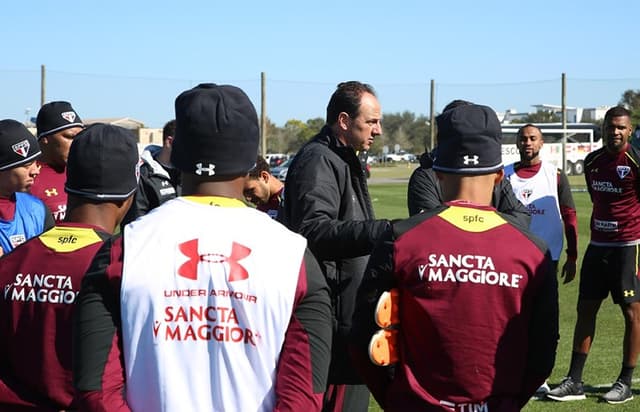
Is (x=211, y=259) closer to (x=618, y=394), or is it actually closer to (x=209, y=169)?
(x=209, y=169)

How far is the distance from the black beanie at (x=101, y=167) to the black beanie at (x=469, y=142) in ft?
3.76

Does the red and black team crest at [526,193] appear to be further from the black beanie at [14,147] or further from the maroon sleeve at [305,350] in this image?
the maroon sleeve at [305,350]

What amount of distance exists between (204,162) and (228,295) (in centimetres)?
38

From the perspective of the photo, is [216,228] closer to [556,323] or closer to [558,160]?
[556,323]

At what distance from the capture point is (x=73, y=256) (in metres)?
3.14

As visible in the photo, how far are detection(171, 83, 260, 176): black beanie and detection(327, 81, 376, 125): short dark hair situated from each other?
8.28 ft

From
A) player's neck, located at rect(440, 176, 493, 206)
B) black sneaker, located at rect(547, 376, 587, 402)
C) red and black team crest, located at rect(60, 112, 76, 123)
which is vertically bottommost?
black sneaker, located at rect(547, 376, 587, 402)

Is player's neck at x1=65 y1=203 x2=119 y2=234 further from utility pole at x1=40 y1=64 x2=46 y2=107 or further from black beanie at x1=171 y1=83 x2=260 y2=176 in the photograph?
utility pole at x1=40 y1=64 x2=46 y2=107

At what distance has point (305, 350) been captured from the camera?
2500 millimetres

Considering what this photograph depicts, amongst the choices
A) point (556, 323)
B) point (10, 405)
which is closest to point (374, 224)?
point (556, 323)

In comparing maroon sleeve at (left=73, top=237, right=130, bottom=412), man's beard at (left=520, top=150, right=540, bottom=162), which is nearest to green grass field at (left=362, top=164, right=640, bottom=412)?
man's beard at (left=520, top=150, right=540, bottom=162)

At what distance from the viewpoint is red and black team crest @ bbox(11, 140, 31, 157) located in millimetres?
4875

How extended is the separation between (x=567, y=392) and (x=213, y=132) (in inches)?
230

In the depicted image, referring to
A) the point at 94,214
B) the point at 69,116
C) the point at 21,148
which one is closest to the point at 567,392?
the point at 69,116
